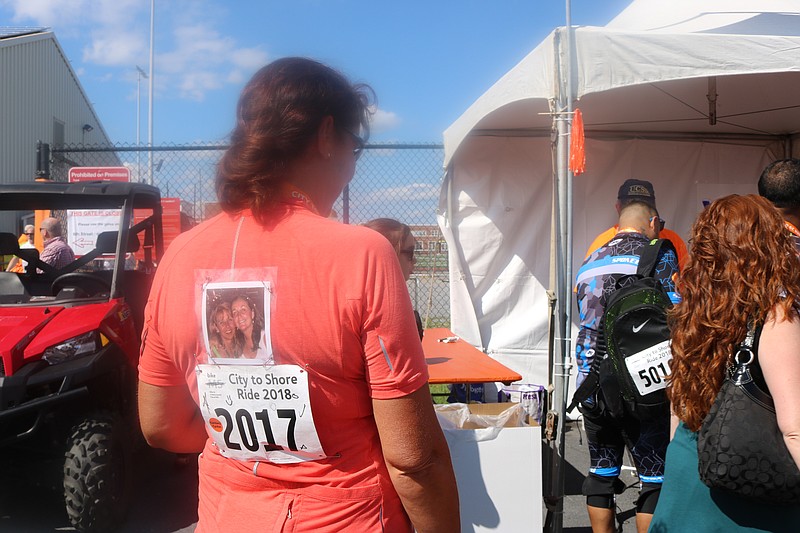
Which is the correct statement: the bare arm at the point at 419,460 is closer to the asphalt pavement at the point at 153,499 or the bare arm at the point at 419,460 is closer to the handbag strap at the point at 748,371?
the handbag strap at the point at 748,371

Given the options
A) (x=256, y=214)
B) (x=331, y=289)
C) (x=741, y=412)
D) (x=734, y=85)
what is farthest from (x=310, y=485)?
(x=734, y=85)

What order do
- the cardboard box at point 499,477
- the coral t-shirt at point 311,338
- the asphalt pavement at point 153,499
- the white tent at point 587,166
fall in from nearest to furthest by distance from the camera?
1. the coral t-shirt at point 311,338
2. the cardboard box at point 499,477
3. the asphalt pavement at point 153,499
4. the white tent at point 587,166

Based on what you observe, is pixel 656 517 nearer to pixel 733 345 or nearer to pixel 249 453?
pixel 733 345

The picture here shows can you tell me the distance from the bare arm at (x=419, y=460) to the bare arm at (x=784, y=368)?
0.86m

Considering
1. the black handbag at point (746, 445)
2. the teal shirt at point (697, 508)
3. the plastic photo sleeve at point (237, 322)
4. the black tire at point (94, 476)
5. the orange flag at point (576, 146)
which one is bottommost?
the black tire at point (94, 476)

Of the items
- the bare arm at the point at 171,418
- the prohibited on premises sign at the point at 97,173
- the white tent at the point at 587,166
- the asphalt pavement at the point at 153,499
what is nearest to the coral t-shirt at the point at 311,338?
the bare arm at the point at 171,418

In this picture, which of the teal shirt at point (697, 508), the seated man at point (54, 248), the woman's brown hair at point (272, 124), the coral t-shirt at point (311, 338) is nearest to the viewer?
the coral t-shirt at point (311, 338)

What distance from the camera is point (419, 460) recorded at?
1.18 metres

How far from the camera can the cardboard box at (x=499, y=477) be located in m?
2.84

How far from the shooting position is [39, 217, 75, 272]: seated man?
657cm

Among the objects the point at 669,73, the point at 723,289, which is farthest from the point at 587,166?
the point at 723,289

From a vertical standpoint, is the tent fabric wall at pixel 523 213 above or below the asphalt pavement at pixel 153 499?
above

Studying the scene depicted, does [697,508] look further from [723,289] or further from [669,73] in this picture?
[669,73]

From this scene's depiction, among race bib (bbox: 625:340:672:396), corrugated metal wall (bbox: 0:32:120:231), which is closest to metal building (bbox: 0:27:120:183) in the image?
corrugated metal wall (bbox: 0:32:120:231)
